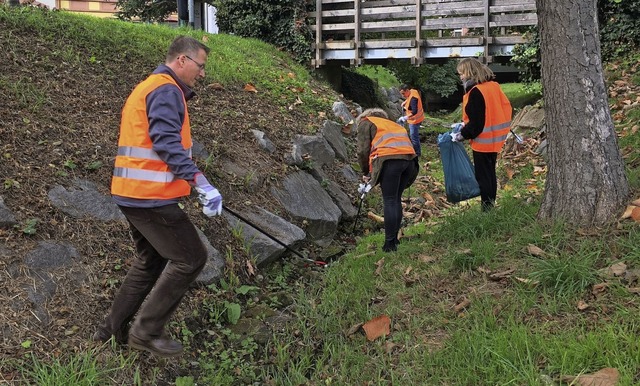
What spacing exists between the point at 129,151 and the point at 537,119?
8309 millimetres

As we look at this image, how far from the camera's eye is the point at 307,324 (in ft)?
15.1

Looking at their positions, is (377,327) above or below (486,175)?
below

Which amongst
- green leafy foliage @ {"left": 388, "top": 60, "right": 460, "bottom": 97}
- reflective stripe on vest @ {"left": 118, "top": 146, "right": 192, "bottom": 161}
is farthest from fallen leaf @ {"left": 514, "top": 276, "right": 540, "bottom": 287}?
green leafy foliage @ {"left": 388, "top": 60, "right": 460, "bottom": 97}

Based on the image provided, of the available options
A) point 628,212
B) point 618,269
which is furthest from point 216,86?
point 618,269

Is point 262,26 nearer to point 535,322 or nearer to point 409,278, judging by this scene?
point 409,278

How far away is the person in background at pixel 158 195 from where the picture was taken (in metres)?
3.38

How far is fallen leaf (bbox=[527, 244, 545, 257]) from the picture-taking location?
427 centimetres

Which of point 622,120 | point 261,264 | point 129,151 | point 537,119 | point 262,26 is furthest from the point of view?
point 262,26

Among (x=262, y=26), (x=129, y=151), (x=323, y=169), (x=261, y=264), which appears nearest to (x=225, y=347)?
(x=261, y=264)

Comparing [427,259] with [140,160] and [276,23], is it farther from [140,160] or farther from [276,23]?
[276,23]

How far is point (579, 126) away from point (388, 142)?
1.73m

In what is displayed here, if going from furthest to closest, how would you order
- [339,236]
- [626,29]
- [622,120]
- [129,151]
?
[626,29]
[622,120]
[339,236]
[129,151]

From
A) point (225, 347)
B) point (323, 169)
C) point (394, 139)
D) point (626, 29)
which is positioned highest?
point (626, 29)

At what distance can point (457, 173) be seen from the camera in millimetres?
5941
